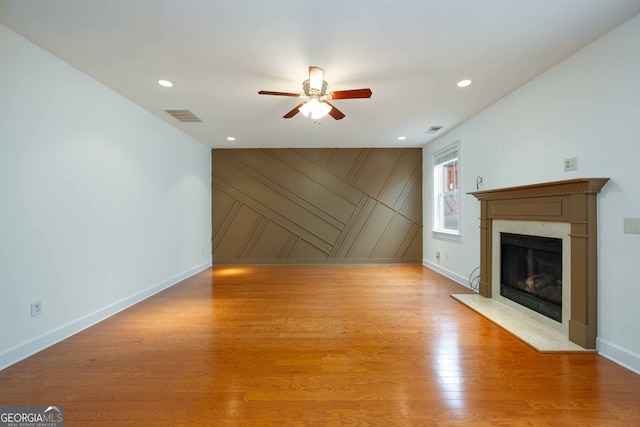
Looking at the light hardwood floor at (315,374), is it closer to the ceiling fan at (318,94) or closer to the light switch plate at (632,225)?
the light switch plate at (632,225)

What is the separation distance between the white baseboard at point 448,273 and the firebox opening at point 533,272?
3.05 feet

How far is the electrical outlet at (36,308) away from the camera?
7.19 ft

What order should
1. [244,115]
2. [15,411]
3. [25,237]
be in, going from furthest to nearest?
[244,115], [25,237], [15,411]

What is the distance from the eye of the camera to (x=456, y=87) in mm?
3037

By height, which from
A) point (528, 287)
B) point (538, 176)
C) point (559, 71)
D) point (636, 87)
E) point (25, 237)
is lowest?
point (528, 287)

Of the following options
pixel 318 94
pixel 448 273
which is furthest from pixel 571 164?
pixel 448 273

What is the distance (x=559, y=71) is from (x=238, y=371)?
3999 millimetres

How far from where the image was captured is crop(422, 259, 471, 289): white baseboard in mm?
4233

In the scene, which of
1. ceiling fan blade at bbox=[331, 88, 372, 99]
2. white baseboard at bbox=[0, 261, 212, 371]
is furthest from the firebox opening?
white baseboard at bbox=[0, 261, 212, 371]

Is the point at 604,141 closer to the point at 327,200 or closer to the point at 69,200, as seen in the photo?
the point at 327,200

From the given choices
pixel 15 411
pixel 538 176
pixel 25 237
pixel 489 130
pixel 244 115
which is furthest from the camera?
pixel 244 115

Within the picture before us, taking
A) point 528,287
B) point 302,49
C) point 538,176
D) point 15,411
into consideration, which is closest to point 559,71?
point 538,176

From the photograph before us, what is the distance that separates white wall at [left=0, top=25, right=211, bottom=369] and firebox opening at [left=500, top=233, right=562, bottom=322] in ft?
15.7

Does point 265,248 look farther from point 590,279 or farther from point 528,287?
point 590,279
